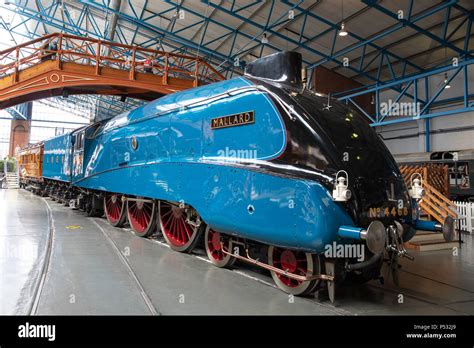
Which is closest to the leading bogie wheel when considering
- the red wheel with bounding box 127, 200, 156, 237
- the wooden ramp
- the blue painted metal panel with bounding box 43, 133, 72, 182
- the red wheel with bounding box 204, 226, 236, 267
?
the red wheel with bounding box 127, 200, 156, 237

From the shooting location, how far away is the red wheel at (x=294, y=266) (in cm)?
389

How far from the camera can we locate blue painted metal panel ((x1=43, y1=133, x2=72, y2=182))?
12547 millimetres

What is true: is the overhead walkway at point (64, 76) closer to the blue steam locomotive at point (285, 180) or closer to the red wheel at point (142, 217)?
the red wheel at point (142, 217)

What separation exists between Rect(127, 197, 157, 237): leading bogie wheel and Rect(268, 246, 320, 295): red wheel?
143 inches

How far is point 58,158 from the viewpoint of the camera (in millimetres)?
14141

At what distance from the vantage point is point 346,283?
4.20 m

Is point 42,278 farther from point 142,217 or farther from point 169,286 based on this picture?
point 142,217

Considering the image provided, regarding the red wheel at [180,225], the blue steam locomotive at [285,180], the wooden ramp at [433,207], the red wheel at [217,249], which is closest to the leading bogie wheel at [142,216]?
the red wheel at [180,225]

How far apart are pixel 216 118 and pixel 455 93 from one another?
16.8 m

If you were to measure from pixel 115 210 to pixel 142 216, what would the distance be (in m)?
1.62

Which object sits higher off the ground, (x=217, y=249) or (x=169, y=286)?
(x=217, y=249)

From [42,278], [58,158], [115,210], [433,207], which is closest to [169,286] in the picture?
[42,278]

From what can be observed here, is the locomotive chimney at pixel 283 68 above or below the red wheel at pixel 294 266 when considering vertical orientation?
above

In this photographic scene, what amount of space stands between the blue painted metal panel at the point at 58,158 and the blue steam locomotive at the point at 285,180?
763 cm
